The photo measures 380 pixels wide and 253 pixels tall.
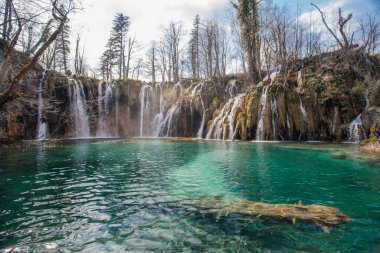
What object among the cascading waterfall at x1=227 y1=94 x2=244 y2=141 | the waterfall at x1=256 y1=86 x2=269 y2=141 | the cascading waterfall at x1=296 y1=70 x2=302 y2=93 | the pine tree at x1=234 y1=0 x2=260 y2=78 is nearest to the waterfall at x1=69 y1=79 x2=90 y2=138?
the cascading waterfall at x1=227 y1=94 x2=244 y2=141

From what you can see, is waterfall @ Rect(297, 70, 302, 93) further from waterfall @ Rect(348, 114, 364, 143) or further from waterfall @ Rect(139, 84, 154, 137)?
waterfall @ Rect(139, 84, 154, 137)

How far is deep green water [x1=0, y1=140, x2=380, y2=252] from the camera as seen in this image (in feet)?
13.4

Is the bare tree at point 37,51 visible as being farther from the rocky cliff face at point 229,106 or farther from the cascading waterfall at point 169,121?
the cascading waterfall at point 169,121

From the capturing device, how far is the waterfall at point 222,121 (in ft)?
83.3

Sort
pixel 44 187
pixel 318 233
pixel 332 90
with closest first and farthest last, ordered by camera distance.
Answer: pixel 318 233 < pixel 44 187 < pixel 332 90

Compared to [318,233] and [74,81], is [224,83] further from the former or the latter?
[318,233]

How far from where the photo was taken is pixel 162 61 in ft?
156

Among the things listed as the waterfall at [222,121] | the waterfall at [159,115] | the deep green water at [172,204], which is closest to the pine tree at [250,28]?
the waterfall at [222,121]

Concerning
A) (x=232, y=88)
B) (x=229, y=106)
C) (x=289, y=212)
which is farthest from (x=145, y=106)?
(x=289, y=212)

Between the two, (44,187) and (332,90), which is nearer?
(44,187)

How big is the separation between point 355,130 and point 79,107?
88.8ft

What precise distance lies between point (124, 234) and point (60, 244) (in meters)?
0.96

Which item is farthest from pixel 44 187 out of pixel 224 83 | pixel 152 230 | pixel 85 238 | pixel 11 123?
pixel 224 83

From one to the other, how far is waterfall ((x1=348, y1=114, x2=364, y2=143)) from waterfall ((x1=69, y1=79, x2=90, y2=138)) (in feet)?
85.4
